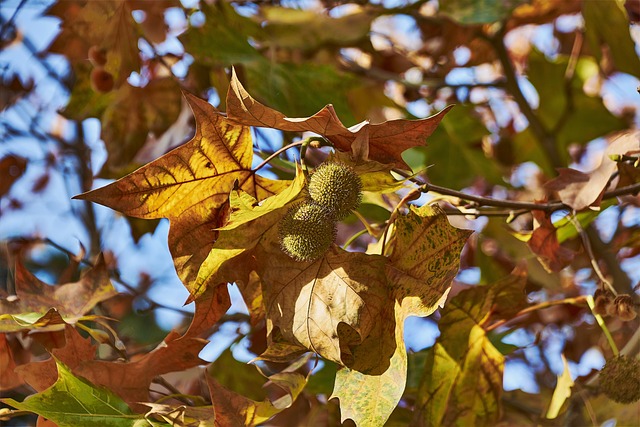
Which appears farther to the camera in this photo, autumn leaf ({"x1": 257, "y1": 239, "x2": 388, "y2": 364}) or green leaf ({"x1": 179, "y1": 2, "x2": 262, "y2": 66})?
green leaf ({"x1": 179, "y1": 2, "x2": 262, "y2": 66})

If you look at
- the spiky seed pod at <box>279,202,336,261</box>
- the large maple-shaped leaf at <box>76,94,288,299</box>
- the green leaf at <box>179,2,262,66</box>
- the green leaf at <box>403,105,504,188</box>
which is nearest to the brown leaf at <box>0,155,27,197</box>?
the green leaf at <box>179,2,262,66</box>

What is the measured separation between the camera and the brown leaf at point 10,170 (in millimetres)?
2271

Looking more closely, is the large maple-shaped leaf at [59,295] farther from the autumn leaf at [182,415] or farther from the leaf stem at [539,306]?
the leaf stem at [539,306]

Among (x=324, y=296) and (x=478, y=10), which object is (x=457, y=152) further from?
(x=324, y=296)

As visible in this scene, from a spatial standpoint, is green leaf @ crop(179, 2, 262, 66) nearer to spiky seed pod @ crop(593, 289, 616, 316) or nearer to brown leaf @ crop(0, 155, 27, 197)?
spiky seed pod @ crop(593, 289, 616, 316)

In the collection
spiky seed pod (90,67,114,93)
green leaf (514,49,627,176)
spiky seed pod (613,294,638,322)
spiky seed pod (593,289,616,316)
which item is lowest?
green leaf (514,49,627,176)

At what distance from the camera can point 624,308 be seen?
3.03ft

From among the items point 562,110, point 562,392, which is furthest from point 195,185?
point 562,110

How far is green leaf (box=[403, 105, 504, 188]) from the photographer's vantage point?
1.93m

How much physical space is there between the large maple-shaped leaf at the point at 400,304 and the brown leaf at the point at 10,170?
5.72 feet

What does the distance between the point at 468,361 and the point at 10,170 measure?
1738mm

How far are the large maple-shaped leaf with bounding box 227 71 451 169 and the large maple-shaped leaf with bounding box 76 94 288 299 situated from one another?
1.9 inches

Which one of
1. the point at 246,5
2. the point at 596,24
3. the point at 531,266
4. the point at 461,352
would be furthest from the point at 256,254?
the point at 246,5

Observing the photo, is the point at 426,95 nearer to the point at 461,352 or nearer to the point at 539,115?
the point at 539,115
